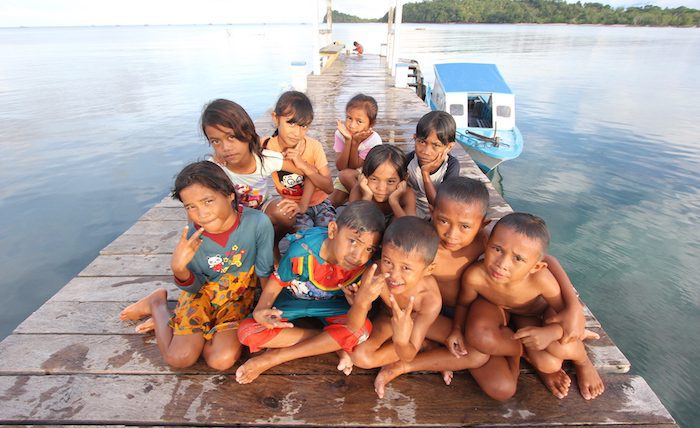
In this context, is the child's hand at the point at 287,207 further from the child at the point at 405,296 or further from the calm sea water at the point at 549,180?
the calm sea water at the point at 549,180

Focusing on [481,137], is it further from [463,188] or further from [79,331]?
[79,331]

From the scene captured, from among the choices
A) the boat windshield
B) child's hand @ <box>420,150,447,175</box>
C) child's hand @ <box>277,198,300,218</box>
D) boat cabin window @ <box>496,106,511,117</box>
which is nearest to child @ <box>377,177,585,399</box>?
child's hand @ <box>420,150,447,175</box>

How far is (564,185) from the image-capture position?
8.21m

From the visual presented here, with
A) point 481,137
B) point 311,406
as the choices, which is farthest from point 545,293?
point 481,137

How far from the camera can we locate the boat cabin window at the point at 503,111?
8320 millimetres

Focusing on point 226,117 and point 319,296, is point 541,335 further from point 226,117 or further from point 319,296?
point 226,117

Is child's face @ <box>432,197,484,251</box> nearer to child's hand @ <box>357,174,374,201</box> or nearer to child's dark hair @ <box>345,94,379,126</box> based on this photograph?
→ child's hand @ <box>357,174,374,201</box>

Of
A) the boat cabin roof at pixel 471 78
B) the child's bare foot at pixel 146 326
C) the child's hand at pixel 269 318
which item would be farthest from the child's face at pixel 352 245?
the boat cabin roof at pixel 471 78

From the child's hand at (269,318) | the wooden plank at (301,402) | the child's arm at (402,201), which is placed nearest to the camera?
the wooden plank at (301,402)

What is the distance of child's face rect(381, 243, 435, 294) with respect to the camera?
5.82 ft

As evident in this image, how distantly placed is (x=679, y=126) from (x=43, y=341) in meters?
16.2

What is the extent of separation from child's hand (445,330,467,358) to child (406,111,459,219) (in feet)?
3.39

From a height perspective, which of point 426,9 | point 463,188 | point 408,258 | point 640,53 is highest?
point 426,9

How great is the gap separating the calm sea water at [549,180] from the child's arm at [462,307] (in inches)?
119
